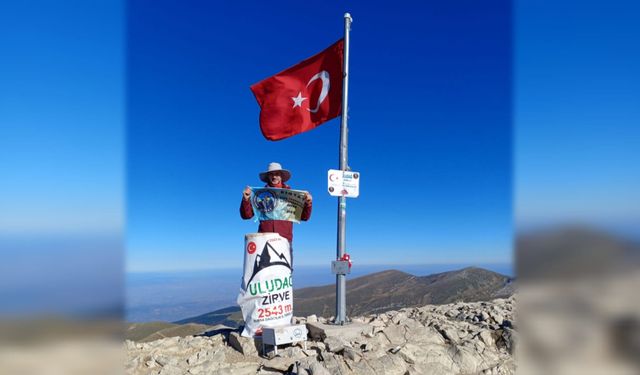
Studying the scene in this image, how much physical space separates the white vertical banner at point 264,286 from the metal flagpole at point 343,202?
3.11 ft

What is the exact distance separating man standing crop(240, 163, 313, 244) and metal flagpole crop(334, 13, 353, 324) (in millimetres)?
662

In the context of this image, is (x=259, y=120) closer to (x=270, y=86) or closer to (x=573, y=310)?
(x=270, y=86)

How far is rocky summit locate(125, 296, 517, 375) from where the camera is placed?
19.1ft

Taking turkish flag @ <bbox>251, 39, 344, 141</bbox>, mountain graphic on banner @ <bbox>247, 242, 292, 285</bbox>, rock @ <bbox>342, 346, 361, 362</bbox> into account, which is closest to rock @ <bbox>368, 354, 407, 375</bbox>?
rock @ <bbox>342, 346, 361, 362</bbox>

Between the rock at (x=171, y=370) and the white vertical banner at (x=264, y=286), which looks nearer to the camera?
the rock at (x=171, y=370)

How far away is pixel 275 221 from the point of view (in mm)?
7195

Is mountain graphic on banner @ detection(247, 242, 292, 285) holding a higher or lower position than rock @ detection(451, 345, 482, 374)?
higher

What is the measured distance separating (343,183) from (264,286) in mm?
2316

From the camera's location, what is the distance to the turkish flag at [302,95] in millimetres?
8422

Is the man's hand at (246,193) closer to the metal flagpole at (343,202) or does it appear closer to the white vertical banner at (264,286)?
the white vertical banner at (264,286)

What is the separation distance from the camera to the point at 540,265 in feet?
4.22

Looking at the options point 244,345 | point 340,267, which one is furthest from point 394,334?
point 244,345

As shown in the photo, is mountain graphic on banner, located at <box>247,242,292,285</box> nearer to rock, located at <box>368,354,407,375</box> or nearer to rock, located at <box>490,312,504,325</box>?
rock, located at <box>368,354,407,375</box>

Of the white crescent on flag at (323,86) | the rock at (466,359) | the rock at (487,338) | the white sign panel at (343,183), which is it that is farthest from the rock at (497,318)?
the white crescent on flag at (323,86)
